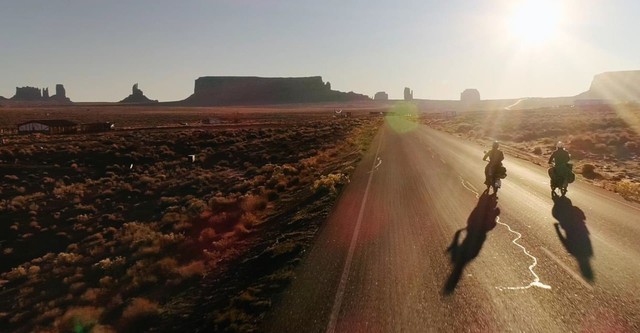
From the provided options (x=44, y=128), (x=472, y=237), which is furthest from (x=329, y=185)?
(x=44, y=128)

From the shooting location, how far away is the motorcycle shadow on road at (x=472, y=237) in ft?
28.9

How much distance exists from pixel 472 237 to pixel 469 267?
2430mm

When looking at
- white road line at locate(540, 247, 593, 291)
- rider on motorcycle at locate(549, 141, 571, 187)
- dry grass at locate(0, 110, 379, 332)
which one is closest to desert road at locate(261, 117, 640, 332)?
white road line at locate(540, 247, 593, 291)

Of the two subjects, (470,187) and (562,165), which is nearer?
(562,165)

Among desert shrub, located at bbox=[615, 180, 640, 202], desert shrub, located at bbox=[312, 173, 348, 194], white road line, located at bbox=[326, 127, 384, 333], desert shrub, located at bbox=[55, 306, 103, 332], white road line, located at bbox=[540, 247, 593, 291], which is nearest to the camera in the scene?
white road line, located at bbox=[326, 127, 384, 333]

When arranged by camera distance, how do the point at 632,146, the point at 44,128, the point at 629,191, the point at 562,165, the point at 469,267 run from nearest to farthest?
the point at 469,267, the point at 562,165, the point at 629,191, the point at 632,146, the point at 44,128

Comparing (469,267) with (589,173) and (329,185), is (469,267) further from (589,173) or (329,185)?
(589,173)

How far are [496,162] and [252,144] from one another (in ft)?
131

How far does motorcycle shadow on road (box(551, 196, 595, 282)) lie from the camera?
947 cm

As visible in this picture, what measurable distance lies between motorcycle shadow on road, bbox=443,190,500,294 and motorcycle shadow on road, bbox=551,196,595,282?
1603 millimetres

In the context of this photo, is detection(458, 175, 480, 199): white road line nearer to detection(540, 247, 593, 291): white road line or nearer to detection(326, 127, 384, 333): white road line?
detection(326, 127, 384, 333): white road line

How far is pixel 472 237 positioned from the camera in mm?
11453

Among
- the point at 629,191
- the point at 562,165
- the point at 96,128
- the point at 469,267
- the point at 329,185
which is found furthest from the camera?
the point at 96,128

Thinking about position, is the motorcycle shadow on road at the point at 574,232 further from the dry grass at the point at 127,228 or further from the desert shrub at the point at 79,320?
the desert shrub at the point at 79,320
